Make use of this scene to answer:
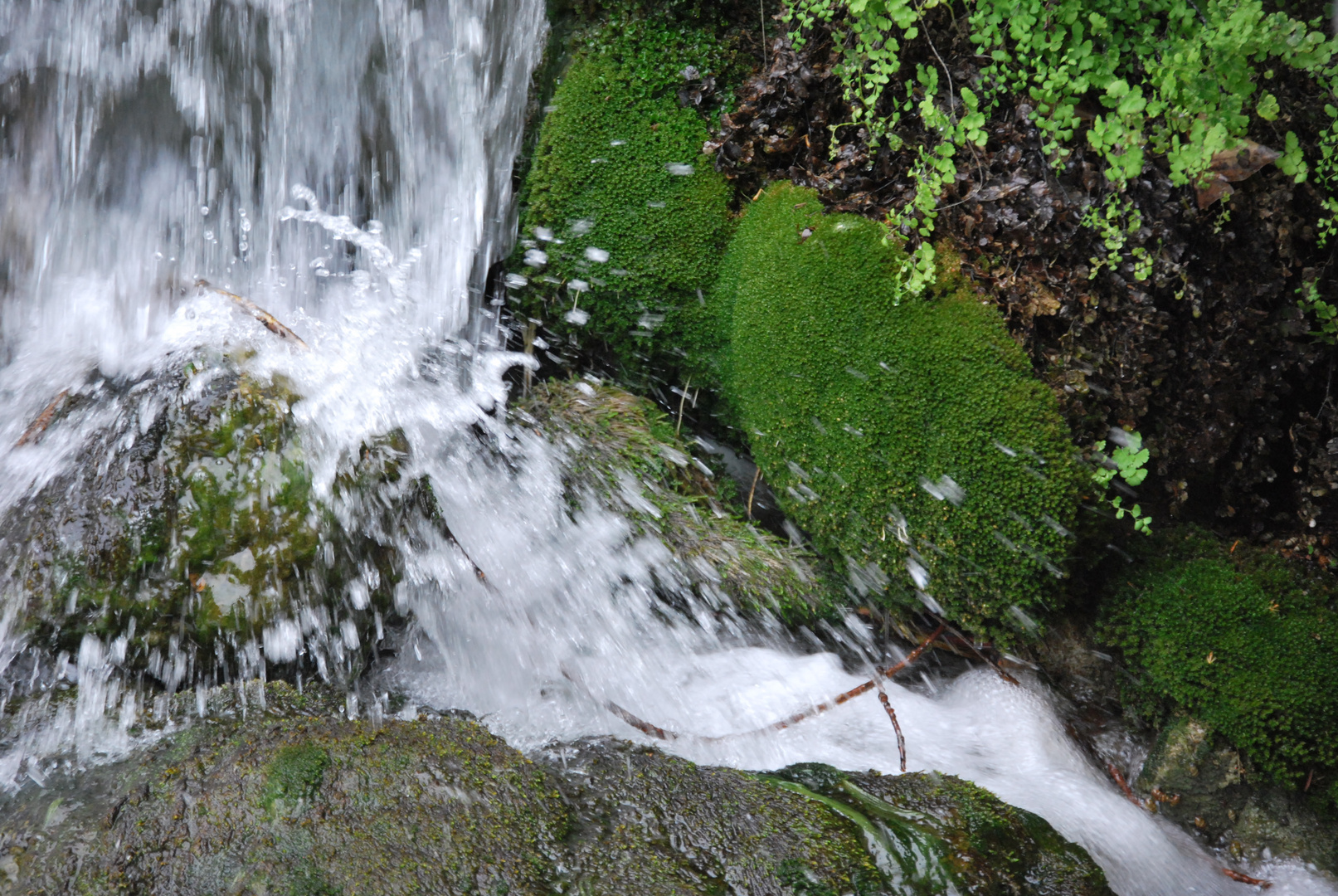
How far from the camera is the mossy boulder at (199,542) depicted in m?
3.07

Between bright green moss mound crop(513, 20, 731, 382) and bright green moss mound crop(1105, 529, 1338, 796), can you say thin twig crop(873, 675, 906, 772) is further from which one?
bright green moss mound crop(513, 20, 731, 382)

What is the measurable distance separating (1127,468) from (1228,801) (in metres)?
1.57

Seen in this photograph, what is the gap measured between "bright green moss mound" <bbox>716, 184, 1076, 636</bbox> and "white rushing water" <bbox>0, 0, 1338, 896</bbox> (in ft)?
1.79

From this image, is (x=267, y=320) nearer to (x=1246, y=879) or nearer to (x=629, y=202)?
(x=629, y=202)

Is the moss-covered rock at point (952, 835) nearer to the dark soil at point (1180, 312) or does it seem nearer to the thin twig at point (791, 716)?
the thin twig at point (791, 716)

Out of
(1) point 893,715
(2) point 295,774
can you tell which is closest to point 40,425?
(2) point 295,774

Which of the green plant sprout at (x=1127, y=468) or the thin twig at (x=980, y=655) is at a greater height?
the green plant sprout at (x=1127, y=468)

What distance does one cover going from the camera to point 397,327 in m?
4.45

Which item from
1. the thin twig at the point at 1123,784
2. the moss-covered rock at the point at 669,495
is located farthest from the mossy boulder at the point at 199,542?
the thin twig at the point at 1123,784

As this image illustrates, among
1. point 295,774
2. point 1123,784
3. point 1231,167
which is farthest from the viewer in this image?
point 1123,784

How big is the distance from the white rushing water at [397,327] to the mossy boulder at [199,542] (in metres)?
0.10

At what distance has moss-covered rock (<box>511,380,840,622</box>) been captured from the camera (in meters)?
3.67

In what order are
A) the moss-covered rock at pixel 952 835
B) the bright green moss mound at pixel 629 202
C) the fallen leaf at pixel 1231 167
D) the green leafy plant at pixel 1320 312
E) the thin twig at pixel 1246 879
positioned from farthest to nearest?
the bright green moss mound at pixel 629 202, the thin twig at pixel 1246 879, the green leafy plant at pixel 1320 312, the fallen leaf at pixel 1231 167, the moss-covered rock at pixel 952 835

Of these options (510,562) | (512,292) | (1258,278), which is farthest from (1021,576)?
(512,292)
